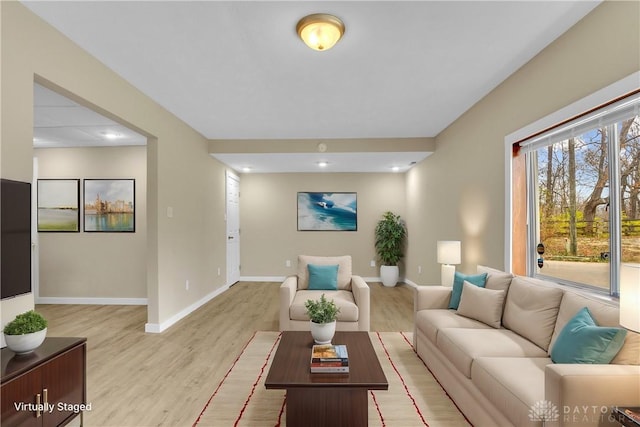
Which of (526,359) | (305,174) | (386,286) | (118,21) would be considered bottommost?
(386,286)

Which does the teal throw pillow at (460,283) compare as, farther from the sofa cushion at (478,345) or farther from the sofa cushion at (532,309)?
the sofa cushion at (478,345)

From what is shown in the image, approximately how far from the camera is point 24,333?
5.50 ft

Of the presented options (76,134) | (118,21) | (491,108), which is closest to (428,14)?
(491,108)

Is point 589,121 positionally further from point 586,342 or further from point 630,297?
point 586,342

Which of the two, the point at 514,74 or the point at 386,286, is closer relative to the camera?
the point at 514,74

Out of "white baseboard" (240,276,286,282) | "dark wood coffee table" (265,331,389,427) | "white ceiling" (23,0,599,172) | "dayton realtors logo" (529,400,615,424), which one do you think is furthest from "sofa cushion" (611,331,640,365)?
"white baseboard" (240,276,286,282)

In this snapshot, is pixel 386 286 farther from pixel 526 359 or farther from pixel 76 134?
pixel 76 134

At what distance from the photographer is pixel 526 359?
1.93 metres

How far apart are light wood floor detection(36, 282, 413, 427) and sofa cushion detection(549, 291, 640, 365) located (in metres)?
2.02

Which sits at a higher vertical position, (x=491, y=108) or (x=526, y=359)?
(x=491, y=108)

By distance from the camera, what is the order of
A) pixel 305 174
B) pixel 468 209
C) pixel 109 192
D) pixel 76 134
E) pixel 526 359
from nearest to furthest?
pixel 526 359
pixel 468 209
pixel 76 134
pixel 109 192
pixel 305 174

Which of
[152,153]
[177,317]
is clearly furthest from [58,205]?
[177,317]

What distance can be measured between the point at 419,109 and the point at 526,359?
289 centimetres

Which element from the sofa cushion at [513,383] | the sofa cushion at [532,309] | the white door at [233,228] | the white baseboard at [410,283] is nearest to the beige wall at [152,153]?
the white door at [233,228]
